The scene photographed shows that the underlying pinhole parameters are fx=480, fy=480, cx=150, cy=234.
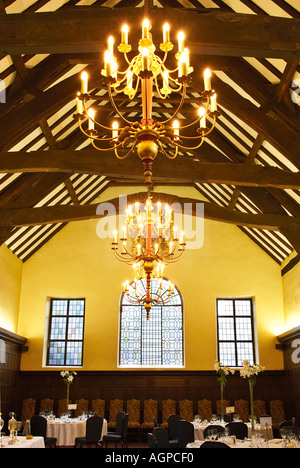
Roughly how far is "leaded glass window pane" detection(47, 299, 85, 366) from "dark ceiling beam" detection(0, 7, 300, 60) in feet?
32.0

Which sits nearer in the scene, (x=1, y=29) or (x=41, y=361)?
(x=1, y=29)

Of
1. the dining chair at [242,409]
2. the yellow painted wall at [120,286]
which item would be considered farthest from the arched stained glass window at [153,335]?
the dining chair at [242,409]

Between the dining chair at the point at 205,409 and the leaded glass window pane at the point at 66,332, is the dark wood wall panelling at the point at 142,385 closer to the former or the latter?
the dining chair at the point at 205,409

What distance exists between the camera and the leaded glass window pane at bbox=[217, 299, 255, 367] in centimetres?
1325

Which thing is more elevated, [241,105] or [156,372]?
[241,105]

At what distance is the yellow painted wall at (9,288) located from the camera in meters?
12.1

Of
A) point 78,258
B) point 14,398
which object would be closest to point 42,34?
point 78,258

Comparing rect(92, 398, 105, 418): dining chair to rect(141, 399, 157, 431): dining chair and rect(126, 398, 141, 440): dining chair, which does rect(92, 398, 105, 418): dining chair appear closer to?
rect(126, 398, 141, 440): dining chair

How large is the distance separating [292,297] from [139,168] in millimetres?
6538

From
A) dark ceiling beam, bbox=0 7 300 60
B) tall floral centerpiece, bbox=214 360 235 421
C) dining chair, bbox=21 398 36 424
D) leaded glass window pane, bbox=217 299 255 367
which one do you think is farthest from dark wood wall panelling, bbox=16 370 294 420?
dark ceiling beam, bbox=0 7 300 60

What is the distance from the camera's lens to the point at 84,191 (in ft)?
43.3

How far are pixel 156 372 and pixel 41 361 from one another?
316cm
